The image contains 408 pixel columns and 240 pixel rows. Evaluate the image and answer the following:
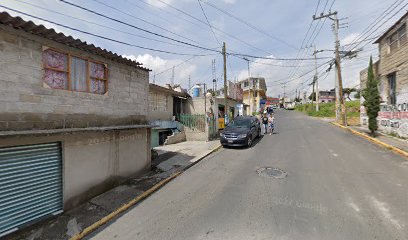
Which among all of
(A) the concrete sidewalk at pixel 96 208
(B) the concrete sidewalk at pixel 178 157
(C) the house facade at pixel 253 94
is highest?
(C) the house facade at pixel 253 94

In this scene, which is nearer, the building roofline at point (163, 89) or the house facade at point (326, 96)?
the building roofline at point (163, 89)

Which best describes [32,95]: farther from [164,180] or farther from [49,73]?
[164,180]

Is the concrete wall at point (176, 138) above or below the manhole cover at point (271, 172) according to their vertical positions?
above

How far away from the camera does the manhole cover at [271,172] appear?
8.34 meters

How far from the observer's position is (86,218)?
566 cm

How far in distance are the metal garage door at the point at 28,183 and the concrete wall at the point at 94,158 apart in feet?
0.58

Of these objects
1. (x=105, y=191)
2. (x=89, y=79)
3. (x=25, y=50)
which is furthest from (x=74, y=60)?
(x=105, y=191)

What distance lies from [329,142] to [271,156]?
5.42m

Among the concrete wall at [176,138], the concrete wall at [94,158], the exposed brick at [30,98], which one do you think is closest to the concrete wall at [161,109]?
the concrete wall at [176,138]

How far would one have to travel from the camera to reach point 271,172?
873 cm

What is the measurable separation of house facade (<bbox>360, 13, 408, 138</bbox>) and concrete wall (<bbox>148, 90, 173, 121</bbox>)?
48.1 ft

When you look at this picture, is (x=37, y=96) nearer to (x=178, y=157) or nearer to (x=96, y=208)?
(x=96, y=208)

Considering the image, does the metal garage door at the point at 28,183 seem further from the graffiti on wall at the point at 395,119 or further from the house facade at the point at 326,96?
the house facade at the point at 326,96

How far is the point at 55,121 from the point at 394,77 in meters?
20.4
